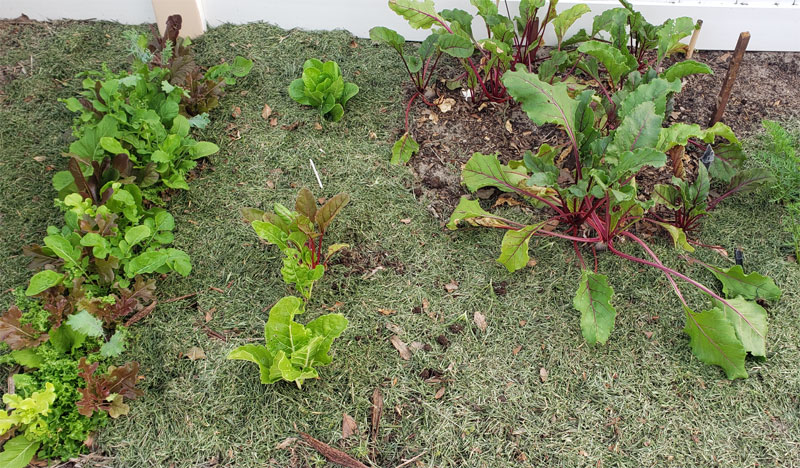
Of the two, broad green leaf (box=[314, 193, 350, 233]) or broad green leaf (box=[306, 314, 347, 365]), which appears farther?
broad green leaf (box=[314, 193, 350, 233])

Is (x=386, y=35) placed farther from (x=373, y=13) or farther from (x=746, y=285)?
(x=746, y=285)

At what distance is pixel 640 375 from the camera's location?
2494 mm

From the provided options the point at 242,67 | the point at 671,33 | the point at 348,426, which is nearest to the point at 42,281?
the point at 348,426

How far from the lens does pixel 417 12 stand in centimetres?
323

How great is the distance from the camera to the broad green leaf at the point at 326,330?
235cm

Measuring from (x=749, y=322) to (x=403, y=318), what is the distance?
1.43 meters

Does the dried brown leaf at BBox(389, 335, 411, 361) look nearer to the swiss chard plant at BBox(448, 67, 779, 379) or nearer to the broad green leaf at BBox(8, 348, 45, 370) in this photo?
the swiss chard plant at BBox(448, 67, 779, 379)

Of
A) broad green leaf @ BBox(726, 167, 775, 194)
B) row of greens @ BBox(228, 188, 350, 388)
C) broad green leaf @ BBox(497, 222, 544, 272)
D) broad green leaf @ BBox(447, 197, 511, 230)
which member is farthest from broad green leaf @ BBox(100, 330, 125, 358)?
broad green leaf @ BBox(726, 167, 775, 194)

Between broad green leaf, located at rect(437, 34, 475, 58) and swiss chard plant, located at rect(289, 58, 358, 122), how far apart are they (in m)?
0.56

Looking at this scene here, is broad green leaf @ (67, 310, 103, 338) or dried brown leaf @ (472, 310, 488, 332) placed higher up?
broad green leaf @ (67, 310, 103, 338)

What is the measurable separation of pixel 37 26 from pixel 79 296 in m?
2.35

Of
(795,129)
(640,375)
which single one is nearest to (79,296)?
(640,375)

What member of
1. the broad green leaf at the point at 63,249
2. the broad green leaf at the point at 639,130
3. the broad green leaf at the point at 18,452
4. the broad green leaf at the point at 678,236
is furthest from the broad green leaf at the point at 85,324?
the broad green leaf at the point at 678,236

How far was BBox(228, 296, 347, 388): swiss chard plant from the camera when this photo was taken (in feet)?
7.55
